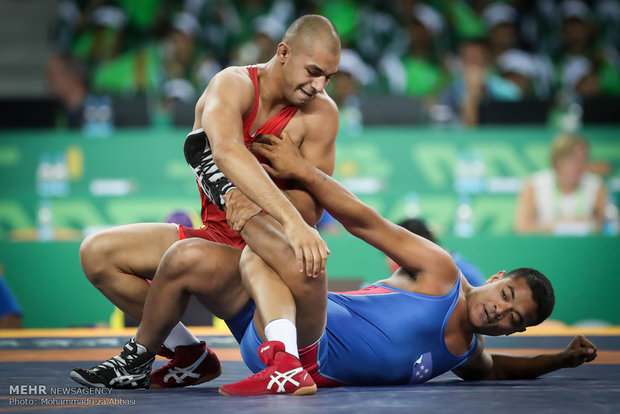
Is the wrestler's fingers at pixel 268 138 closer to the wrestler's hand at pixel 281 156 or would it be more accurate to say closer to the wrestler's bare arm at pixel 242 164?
the wrestler's hand at pixel 281 156

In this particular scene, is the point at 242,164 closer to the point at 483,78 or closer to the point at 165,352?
the point at 165,352

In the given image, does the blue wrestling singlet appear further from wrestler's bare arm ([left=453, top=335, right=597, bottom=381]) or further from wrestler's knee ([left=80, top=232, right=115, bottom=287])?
wrestler's knee ([left=80, top=232, right=115, bottom=287])

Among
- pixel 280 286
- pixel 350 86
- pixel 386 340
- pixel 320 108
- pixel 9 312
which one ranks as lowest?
pixel 386 340

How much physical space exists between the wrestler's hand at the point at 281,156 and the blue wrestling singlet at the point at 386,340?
468 mm

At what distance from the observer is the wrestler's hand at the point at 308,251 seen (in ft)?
8.08

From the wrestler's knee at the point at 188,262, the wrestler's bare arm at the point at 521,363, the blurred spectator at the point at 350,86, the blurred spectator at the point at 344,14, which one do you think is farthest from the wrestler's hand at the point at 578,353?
the blurred spectator at the point at 344,14

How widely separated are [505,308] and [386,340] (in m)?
0.41

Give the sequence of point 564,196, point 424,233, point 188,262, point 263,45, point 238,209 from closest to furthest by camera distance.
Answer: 1. point 188,262
2. point 238,209
3. point 424,233
4. point 564,196
5. point 263,45

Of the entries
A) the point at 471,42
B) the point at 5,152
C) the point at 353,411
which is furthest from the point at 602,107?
the point at 353,411

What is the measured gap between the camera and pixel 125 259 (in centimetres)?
288

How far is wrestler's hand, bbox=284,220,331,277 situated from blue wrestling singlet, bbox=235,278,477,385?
36cm

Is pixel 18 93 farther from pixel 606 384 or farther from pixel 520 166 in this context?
pixel 606 384

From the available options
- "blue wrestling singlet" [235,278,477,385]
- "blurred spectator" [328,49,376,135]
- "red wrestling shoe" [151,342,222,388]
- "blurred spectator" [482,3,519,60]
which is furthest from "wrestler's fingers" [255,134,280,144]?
"blurred spectator" [482,3,519,60]

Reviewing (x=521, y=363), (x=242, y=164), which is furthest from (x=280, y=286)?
(x=521, y=363)
